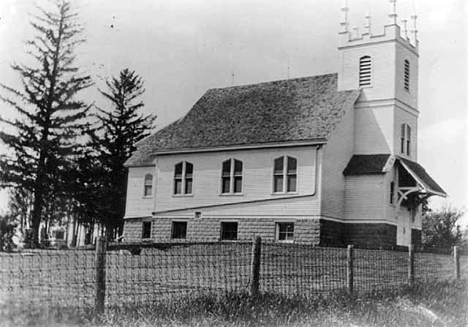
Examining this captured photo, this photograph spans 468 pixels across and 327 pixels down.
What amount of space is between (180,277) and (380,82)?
73.2 feet

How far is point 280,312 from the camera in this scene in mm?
10578

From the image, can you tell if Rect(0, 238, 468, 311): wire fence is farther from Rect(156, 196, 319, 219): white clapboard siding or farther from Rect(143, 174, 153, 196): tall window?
Rect(143, 174, 153, 196): tall window

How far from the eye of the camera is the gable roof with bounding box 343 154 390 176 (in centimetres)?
3200

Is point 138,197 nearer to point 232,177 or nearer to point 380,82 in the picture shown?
point 232,177

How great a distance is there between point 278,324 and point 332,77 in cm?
2683

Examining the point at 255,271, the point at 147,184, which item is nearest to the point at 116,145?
the point at 147,184

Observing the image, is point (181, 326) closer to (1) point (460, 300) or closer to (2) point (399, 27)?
(1) point (460, 300)

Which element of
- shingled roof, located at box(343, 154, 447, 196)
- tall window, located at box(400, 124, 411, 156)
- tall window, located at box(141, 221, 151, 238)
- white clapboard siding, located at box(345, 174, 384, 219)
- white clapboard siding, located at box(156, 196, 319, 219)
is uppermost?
tall window, located at box(400, 124, 411, 156)

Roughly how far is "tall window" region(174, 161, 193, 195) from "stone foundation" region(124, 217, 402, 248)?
5.66 feet

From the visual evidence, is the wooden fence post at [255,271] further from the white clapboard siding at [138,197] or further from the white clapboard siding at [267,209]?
the white clapboard siding at [138,197]

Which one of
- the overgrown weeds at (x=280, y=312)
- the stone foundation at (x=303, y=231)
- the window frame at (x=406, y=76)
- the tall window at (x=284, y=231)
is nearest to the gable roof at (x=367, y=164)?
the stone foundation at (x=303, y=231)

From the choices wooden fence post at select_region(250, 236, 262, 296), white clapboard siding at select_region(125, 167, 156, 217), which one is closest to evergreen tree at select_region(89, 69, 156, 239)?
white clapboard siding at select_region(125, 167, 156, 217)

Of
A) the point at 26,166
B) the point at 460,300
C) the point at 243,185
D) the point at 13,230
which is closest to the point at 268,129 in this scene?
the point at 243,185

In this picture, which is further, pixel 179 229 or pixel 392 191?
pixel 179 229
